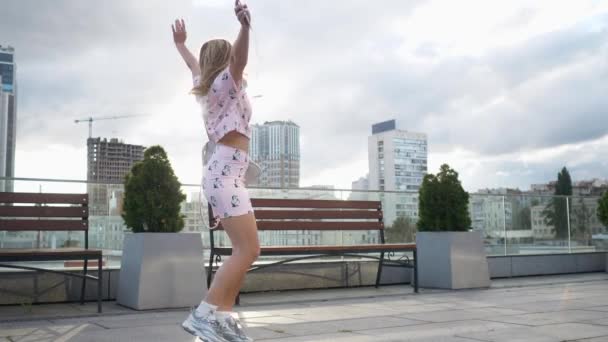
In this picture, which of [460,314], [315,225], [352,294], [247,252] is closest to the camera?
[247,252]

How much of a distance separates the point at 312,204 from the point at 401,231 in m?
1.70

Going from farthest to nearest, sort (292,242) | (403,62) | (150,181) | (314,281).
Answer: (403,62)
(314,281)
(292,242)
(150,181)

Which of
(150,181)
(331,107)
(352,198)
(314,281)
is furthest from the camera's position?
(331,107)

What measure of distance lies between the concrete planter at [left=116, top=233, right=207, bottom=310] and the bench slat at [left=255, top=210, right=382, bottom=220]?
3.27ft

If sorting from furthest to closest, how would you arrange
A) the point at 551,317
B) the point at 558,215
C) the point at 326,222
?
the point at 558,215 < the point at 326,222 < the point at 551,317

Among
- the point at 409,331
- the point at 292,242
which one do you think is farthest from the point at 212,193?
the point at 292,242

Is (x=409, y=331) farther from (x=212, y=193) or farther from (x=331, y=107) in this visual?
(x=331, y=107)

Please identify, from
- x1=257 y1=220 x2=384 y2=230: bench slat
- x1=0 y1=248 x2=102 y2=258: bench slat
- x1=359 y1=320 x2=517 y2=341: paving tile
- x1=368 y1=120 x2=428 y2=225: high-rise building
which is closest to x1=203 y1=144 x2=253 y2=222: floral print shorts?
x1=359 y1=320 x2=517 y2=341: paving tile

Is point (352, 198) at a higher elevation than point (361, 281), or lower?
higher

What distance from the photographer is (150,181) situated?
5.64 m

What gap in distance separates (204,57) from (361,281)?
15.7ft

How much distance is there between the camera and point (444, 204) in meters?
7.25

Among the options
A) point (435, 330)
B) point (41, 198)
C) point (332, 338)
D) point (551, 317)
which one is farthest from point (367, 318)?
point (41, 198)

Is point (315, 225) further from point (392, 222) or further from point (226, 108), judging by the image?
point (226, 108)
